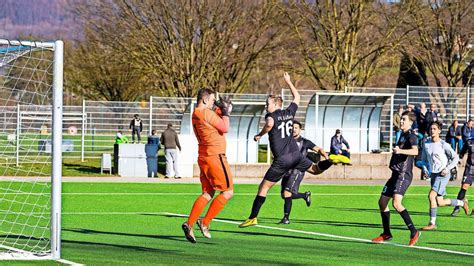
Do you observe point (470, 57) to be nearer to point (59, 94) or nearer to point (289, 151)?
point (289, 151)

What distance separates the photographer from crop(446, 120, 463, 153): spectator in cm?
3790

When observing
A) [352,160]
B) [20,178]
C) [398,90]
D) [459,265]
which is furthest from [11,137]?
[459,265]

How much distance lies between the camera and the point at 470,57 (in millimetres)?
53125

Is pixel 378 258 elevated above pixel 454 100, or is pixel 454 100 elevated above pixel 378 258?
pixel 454 100

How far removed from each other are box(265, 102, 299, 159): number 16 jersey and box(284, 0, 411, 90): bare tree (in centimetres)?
3123

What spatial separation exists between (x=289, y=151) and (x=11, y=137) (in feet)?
48.6

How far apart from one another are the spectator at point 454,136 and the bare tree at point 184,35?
42.9ft

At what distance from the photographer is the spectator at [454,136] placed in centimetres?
3790

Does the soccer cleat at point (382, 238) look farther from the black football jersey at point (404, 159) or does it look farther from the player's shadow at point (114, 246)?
the player's shadow at point (114, 246)

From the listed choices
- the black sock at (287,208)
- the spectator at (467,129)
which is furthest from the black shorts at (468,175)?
the spectator at (467,129)

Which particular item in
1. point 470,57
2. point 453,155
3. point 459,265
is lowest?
point 459,265

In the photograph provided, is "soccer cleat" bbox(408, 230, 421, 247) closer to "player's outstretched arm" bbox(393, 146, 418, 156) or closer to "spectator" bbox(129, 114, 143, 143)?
"player's outstretched arm" bbox(393, 146, 418, 156)

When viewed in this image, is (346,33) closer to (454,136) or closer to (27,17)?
(454,136)

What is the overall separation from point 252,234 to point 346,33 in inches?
1280
